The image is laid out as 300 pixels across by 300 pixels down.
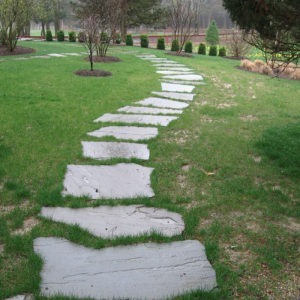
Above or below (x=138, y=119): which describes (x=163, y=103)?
above

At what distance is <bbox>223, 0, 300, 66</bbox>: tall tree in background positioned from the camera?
2.95 metres

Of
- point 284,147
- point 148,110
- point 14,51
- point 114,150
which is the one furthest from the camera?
point 14,51

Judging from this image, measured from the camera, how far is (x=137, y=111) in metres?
5.40

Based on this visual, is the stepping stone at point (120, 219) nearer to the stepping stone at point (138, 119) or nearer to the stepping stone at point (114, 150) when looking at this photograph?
the stepping stone at point (114, 150)

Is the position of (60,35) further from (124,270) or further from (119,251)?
(124,270)

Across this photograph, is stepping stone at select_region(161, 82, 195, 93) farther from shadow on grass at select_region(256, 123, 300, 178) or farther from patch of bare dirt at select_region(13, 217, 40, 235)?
patch of bare dirt at select_region(13, 217, 40, 235)

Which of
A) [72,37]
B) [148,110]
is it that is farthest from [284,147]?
[72,37]

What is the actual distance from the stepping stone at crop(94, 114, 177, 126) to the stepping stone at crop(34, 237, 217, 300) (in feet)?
9.13

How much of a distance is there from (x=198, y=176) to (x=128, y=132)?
144 cm

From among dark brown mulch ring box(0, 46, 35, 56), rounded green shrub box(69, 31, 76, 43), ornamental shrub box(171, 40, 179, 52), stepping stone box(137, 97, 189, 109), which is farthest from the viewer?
rounded green shrub box(69, 31, 76, 43)

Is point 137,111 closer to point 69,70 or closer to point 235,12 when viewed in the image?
point 235,12

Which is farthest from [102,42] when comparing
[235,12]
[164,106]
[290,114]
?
[235,12]

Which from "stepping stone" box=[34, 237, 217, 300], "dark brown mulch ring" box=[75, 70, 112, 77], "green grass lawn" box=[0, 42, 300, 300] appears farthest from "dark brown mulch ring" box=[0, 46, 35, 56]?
"stepping stone" box=[34, 237, 217, 300]

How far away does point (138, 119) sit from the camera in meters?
5.00
